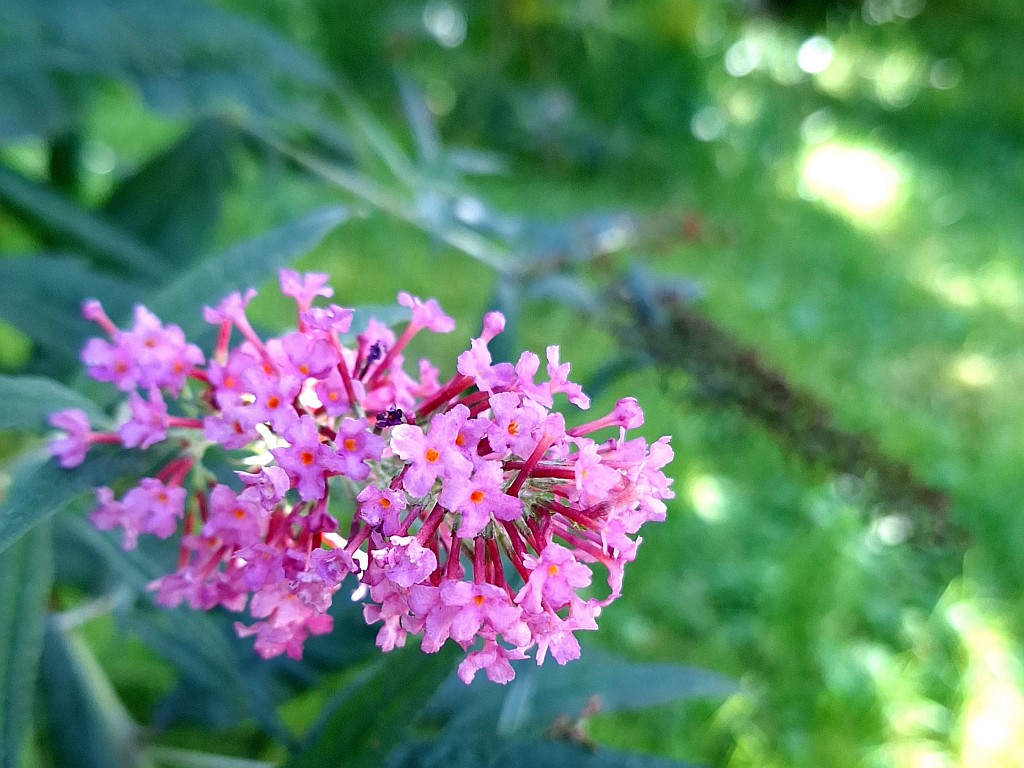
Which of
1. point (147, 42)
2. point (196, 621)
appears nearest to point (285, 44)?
point (147, 42)

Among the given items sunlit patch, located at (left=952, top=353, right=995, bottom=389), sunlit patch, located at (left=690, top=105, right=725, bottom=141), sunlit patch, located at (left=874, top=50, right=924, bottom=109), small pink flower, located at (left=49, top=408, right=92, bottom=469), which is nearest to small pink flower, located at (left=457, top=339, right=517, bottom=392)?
small pink flower, located at (left=49, top=408, right=92, bottom=469)

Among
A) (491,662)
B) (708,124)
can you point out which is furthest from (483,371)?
(708,124)

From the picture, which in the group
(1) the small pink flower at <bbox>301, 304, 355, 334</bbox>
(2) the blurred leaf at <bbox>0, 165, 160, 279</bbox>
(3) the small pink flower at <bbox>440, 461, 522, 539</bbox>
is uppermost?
(2) the blurred leaf at <bbox>0, 165, 160, 279</bbox>

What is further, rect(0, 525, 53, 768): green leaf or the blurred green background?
the blurred green background

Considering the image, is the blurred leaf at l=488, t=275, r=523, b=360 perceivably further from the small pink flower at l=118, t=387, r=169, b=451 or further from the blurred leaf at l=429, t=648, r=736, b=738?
the small pink flower at l=118, t=387, r=169, b=451

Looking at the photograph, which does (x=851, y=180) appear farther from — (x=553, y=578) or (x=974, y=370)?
(x=553, y=578)

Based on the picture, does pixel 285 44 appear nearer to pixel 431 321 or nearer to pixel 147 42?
pixel 147 42

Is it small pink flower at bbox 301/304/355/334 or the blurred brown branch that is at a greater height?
the blurred brown branch
